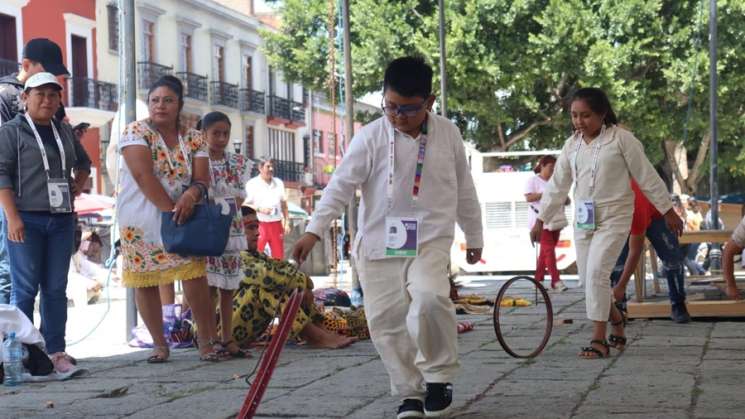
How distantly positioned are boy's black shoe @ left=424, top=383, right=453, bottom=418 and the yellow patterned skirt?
3.04 meters

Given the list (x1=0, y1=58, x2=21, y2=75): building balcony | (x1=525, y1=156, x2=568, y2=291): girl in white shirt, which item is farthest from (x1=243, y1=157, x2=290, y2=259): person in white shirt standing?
(x1=0, y1=58, x2=21, y2=75): building balcony

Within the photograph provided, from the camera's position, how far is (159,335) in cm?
890

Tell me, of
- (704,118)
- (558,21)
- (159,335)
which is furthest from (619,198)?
(704,118)

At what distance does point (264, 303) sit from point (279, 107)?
4892 cm

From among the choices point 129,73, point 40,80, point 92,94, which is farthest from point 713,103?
point 92,94

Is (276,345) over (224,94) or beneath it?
beneath

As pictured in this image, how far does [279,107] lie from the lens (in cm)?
5803

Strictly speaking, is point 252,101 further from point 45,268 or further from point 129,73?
point 45,268

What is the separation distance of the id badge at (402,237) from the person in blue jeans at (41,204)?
114 inches

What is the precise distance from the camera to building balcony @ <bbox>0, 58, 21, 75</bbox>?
34625 mm

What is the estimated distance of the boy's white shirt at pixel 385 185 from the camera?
20.1 ft

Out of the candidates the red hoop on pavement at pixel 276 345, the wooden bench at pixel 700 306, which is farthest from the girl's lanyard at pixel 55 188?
the wooden bench at pixel 700 306

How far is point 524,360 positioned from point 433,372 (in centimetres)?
265

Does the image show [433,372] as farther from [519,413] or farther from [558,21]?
[558,21]
